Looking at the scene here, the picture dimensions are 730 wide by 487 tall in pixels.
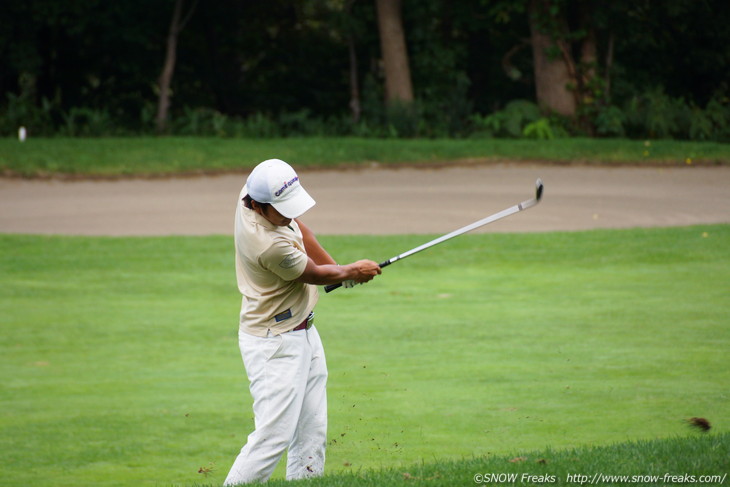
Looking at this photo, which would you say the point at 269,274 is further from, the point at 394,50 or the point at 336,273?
the point at 394,50

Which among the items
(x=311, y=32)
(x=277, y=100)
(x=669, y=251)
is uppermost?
(x=311, y=32)

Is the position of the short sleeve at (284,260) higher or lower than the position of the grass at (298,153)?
higher

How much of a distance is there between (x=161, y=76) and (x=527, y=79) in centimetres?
1074

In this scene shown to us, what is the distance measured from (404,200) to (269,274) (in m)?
13.8

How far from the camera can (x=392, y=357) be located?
348 inches

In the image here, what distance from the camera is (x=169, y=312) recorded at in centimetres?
1086

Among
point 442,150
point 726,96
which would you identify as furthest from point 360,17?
point 726,96

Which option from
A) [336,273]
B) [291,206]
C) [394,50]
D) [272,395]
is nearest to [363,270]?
[336,273]

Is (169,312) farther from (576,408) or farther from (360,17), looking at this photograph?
(360,17)

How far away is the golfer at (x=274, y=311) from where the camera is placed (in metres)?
5.32

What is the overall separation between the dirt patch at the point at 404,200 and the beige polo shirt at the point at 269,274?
10720mm

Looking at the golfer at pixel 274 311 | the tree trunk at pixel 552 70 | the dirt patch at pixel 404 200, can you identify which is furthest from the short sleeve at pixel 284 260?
the tree trunk at pixel 552 70

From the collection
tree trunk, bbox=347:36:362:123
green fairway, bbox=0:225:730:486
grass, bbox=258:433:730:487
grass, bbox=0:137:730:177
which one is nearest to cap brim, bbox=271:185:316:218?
grass, bbox=258:433:730:487

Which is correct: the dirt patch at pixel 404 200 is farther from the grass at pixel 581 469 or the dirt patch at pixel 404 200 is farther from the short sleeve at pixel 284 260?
the short sleeve at pixel 284 260
